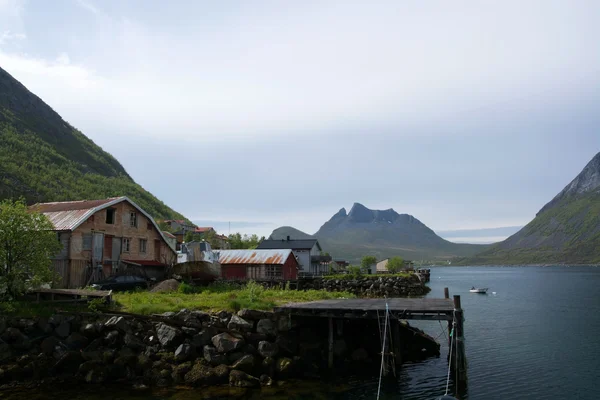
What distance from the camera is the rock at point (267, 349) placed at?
23844 mm

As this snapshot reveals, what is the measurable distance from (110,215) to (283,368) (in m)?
24.6

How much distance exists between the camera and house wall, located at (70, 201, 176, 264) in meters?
37.2

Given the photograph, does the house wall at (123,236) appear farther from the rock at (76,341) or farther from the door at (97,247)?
the rock at (76,341)

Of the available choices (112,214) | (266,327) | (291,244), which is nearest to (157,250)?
(112,214)

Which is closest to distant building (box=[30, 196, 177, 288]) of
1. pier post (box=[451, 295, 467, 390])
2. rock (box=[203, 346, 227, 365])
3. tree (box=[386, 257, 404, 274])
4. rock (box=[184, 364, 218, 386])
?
rock (box=[203, 346, 227, 365])

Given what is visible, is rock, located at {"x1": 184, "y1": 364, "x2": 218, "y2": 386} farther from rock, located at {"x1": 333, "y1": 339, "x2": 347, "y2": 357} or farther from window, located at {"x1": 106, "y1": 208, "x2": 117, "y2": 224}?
window, located at {"x1": 106, "y1": 208, "x2": 117, "y2": 224}

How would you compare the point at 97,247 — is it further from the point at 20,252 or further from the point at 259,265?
the point at 259,265

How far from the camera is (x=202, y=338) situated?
23.8 m

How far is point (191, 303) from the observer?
28.3 m

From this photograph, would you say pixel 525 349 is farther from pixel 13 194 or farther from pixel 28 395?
pixel 13 194

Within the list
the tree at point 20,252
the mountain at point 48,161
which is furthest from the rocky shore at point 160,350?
the mountain at point 48,161

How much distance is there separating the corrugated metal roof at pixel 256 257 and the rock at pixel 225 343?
40146mm

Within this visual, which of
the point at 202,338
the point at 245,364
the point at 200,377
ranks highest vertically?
the point at 202,338

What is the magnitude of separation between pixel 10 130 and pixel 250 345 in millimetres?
134755
